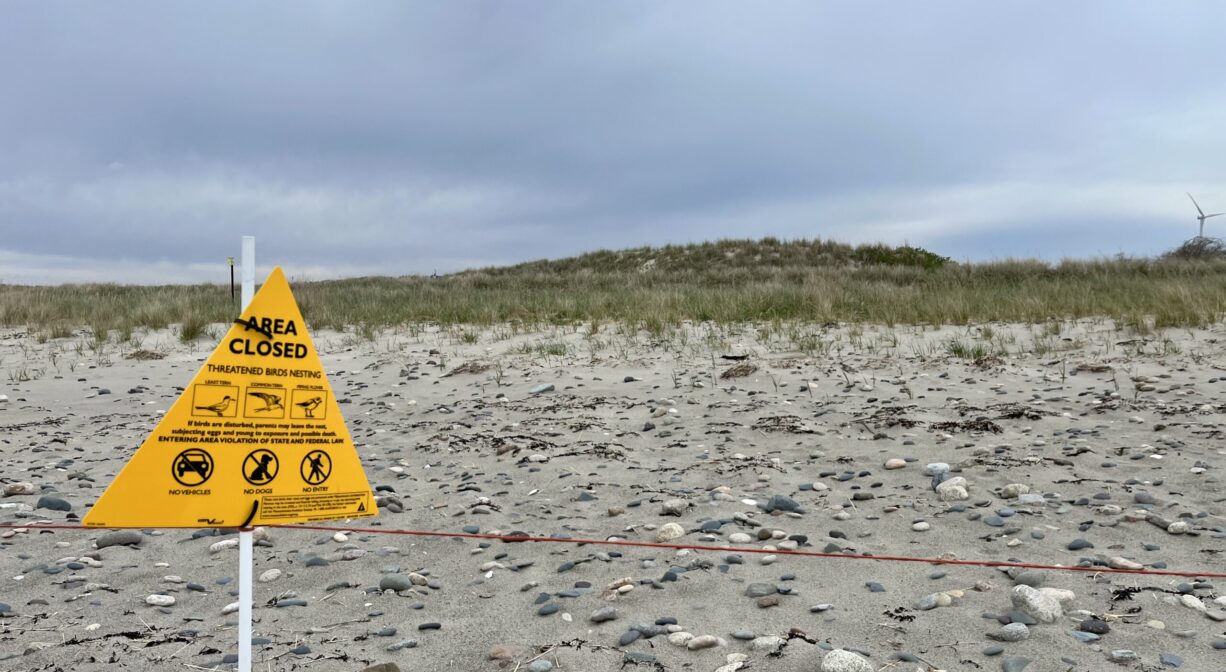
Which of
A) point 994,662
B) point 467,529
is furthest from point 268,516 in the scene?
point 994,662

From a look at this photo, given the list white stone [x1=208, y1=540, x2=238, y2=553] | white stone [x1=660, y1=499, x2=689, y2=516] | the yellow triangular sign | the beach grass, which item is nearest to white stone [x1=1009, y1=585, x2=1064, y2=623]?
white stone [x1=660, y1=499, x2=689, y2=516]

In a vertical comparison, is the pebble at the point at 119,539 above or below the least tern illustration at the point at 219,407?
below

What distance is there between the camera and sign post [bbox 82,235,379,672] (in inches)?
110

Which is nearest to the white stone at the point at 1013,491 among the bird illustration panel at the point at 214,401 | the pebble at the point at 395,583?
the pebble at the point at 395,583

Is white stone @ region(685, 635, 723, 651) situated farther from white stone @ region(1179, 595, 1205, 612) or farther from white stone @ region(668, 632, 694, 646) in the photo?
white stone @ region(1179, 595, 1205, 612)

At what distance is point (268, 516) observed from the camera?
2.94m

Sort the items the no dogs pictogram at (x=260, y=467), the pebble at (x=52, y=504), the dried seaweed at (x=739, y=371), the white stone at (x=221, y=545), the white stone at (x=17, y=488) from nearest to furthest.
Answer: the no dogs pictogram at (x=260, y=467) < the white stone at (x=221, y=545) < the pebble at (x=52, y=504) < the white stone at (x=17, y=488) < the dried seaweed at (x=739, y=371)

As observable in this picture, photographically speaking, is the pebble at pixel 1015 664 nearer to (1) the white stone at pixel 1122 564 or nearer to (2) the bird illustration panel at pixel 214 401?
(1) the white stone at pixel 1122 564

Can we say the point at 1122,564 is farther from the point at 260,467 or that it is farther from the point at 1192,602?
the point at 260,467

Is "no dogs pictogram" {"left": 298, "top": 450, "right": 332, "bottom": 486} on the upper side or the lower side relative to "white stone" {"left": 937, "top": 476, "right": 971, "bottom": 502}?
upper

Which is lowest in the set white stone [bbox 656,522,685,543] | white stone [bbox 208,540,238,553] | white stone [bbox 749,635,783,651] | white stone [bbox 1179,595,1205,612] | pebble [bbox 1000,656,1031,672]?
pebble [bbox 1000,656,1031,672]

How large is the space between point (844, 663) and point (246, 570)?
2.33 m

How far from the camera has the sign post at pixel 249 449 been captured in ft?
9.18

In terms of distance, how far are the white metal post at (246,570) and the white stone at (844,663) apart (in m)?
2.21
